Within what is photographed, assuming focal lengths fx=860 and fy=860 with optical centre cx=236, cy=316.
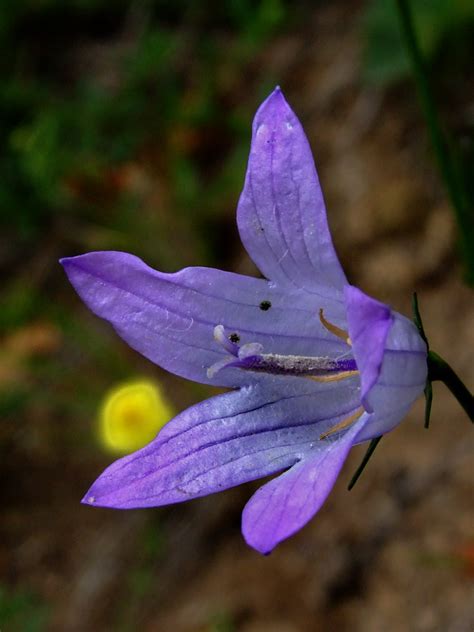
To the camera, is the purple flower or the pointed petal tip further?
the pointed petal tip

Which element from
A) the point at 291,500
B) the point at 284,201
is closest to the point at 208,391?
the point at 284,201

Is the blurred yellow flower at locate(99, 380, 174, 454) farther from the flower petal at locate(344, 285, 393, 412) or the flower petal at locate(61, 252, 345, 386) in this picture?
the flower petal at locate(344, 285, 393, 412)

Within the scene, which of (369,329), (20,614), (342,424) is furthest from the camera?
(20,614)

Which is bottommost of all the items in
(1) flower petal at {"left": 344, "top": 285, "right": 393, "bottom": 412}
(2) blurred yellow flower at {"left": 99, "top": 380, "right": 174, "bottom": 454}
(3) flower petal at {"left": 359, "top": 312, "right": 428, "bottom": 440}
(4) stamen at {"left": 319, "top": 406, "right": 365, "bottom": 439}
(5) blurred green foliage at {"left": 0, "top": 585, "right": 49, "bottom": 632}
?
(5) blurred green foliage at {"left": 0, "top": 585, "right": 49, "bottom": 632}

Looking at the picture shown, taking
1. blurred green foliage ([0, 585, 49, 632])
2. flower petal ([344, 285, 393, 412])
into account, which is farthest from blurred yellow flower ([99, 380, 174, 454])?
flower petal ([344, 285, 393, 412])

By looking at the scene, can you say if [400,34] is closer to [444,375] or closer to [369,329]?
[444,375]

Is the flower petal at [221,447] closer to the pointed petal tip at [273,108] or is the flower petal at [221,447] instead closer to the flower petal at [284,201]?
the flower petal at [284,201]
